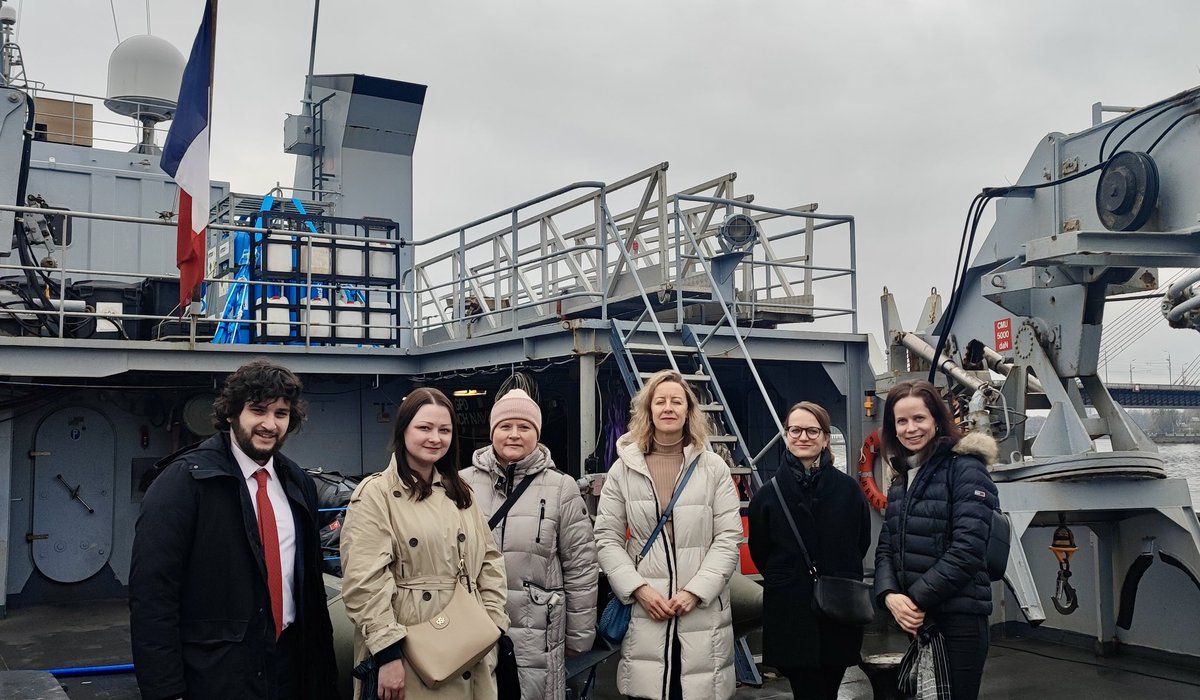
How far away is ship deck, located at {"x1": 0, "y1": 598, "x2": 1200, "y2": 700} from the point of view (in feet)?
21.1

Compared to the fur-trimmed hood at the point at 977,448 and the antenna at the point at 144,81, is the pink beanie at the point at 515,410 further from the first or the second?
the antenna at the point at 144,81

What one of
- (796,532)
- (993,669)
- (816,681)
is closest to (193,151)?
(796,532)

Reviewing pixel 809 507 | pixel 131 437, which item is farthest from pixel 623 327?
pixel 131 437

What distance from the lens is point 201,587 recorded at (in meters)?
3.26

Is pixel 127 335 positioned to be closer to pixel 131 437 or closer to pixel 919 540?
pixel 131 437

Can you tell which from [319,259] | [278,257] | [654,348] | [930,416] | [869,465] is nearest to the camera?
[930,416]

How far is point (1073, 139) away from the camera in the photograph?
20.4 ft

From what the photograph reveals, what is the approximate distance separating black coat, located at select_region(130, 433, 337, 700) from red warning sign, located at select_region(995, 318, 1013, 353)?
200 inches

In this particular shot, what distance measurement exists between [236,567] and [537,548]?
4.06 feet

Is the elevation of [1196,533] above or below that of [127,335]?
below

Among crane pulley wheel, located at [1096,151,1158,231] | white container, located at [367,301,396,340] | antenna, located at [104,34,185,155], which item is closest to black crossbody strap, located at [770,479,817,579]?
crane pulley wheel, located at [1096,151,1158,231]

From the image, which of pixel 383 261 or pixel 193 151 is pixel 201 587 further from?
pixel 383 261

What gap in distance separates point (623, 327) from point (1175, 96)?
410 cm

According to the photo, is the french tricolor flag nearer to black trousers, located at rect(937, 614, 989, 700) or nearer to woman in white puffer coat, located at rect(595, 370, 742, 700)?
woman in white puffer coat, located at rect(595, 370, 742, 700)
